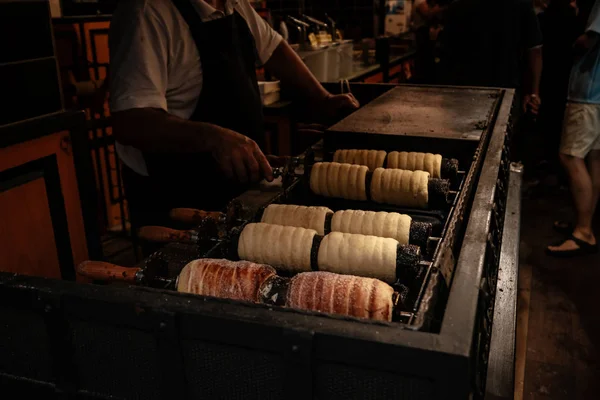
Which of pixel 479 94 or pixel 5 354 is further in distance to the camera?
pixel 479 94

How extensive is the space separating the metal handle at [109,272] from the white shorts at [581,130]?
3661mm

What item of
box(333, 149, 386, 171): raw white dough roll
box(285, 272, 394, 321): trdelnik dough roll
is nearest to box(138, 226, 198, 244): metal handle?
box(285, 272, 394, 321): trdelnik dough roll

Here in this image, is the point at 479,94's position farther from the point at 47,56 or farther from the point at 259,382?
→ the point at 259,382

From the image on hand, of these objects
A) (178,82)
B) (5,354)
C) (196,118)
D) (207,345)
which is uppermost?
(178,82)

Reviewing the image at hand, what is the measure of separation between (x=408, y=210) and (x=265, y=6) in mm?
8070

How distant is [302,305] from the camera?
1.25 metres

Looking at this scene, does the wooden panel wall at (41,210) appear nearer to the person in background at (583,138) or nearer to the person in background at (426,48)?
the person in background at (583,138)

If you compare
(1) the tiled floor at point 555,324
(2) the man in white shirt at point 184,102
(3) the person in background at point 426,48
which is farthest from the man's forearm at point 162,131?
(3) the person in background at point 426,48

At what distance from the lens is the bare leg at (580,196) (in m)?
4.20

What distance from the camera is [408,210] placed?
6.87 ft

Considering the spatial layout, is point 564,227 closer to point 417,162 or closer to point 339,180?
point 417,162

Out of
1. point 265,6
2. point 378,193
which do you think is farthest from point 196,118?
point 265,6

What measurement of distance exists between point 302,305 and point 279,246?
1.10 feet

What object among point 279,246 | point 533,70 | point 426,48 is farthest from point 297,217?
point 426,48
